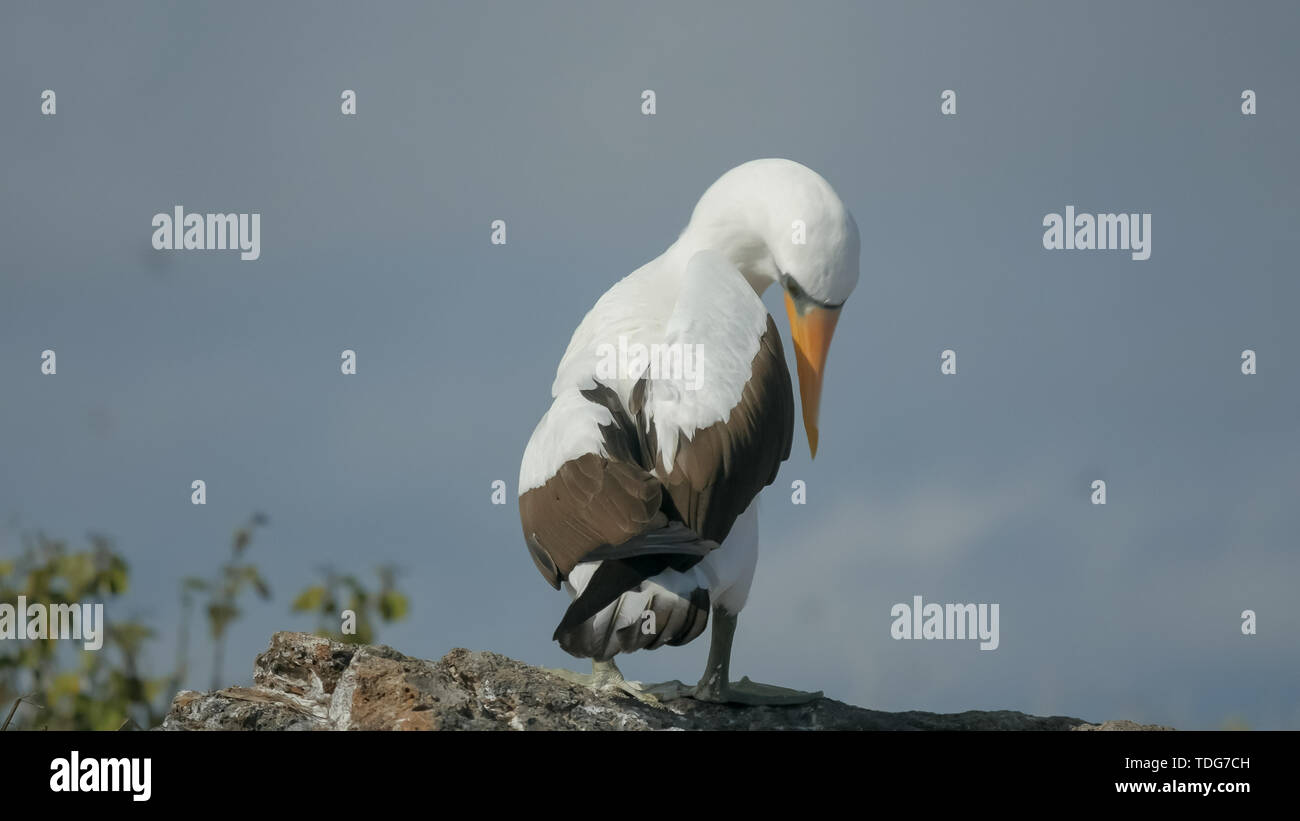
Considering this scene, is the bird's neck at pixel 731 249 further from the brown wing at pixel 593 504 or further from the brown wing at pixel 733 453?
the brown wing at pixel 593 504

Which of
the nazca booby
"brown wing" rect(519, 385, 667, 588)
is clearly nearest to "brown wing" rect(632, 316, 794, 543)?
the nazca booby

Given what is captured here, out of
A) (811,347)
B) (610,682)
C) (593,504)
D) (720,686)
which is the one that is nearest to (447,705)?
(593,504)

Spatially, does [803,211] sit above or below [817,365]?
above

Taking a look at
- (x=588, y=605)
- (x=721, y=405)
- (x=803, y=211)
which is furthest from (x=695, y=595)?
(x=803, y=211)

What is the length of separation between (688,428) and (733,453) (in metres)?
0.29

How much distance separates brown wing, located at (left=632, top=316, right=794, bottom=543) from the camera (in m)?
8.42

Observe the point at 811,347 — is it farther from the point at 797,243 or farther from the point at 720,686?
the point at 720,686

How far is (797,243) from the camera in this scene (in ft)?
32.8

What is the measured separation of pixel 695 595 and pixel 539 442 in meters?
1.48

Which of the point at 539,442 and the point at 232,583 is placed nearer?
the point at 539,442

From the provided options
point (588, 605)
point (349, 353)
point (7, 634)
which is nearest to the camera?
point (588, 605)
